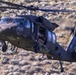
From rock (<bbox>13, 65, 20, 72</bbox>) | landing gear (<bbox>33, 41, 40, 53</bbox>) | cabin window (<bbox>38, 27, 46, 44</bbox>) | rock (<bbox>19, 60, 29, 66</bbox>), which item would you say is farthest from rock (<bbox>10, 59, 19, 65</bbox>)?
landing gear (<bbox>33, 41, 40, 53</bbox>)

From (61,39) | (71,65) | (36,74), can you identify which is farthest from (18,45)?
(61,39)

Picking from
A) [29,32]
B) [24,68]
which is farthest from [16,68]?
[29,32]

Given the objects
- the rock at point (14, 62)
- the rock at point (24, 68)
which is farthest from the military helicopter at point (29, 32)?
the rock at point (14, 62)

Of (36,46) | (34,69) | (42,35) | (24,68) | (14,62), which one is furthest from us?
(14,62)

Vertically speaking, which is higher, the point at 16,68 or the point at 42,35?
the point at 42,35

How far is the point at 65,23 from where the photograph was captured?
85.9ft

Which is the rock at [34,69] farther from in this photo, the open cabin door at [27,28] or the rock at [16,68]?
the open cabin door at [27,28]

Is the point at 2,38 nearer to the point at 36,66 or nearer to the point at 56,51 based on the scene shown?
the point at 56,51

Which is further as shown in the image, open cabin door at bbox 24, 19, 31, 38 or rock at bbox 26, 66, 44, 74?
rock at bbox 26, 66, 44, 74

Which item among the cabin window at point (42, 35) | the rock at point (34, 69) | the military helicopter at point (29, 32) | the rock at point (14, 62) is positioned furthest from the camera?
the rock at point (14, 62)

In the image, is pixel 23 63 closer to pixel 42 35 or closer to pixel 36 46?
pixel 42 35

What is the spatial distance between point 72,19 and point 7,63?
6.98m

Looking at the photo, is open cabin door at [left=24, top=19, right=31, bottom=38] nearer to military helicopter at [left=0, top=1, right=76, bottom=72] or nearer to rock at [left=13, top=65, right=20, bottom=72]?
military helicopter at [left=0, top=1, right=76, bottom=72]

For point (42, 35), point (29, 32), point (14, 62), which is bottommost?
point (14, 62)
